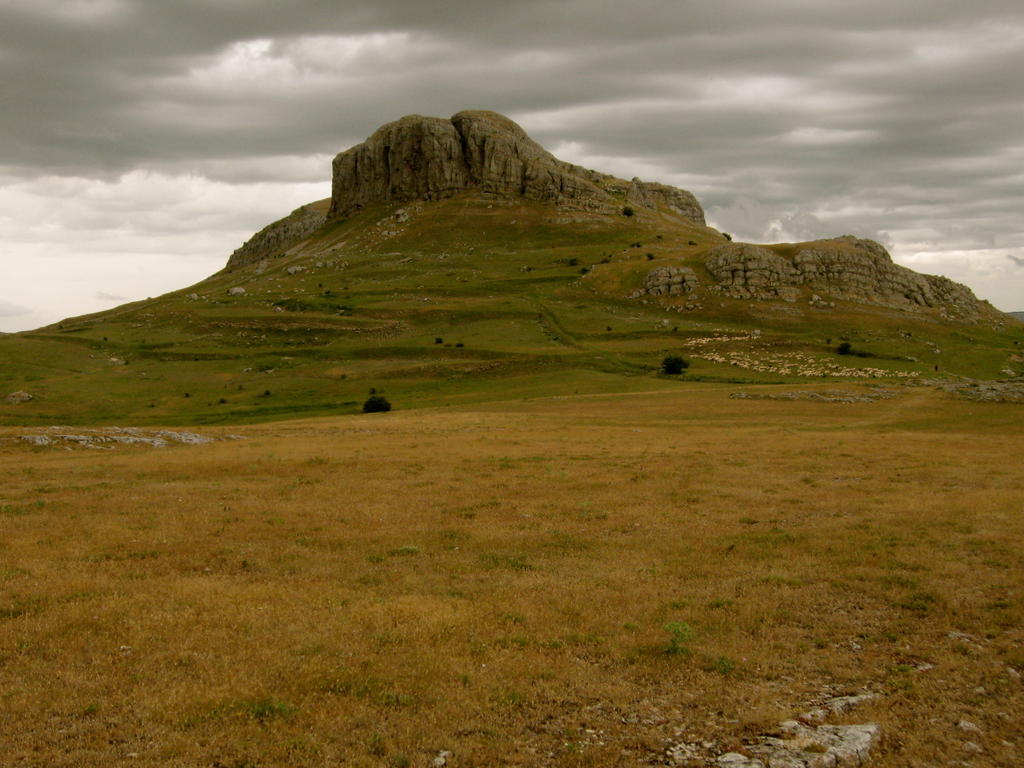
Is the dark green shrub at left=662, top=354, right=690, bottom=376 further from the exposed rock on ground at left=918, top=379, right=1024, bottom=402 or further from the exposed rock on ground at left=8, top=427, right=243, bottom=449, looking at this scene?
the exposed rock on ground at left=8, top=427, right=243, bottom=449

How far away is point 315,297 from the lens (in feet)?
572

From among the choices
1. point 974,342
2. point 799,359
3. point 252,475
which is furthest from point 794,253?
point 252,475

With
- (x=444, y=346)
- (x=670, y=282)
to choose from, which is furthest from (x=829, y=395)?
(x=670, y=282)

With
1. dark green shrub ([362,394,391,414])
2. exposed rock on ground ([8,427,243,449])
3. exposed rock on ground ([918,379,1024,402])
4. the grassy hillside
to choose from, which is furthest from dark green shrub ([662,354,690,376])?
exposed rock on ground ([8,427,243,449])

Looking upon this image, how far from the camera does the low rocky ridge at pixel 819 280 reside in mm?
156500

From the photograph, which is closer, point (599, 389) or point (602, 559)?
point (602, 559)

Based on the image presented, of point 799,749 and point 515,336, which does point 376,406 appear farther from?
point 799,749

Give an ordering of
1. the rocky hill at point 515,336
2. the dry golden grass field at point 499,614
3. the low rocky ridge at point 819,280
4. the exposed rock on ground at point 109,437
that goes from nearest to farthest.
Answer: the dry golden grass field at point 499,614 < the exposed rock on ground at point 109,437 < the rocky hill at point 515,336 < the low rocky ridge at point 819,280

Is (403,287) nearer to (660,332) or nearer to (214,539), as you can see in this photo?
(660,332)

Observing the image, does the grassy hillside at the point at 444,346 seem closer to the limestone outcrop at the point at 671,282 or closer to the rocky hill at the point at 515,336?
the rocky hill at the point at 515,336

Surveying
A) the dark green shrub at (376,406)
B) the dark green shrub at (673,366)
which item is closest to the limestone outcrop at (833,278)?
the dark green shrub at (673,366)

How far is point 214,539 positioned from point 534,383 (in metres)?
81.0

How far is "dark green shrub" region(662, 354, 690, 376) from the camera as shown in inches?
4281

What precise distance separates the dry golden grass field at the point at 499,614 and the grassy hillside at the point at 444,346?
6294 centimetres
